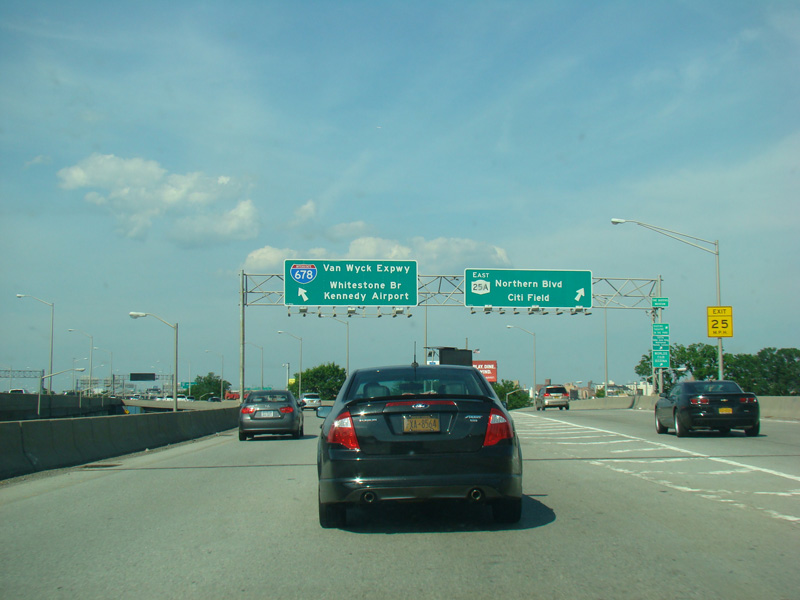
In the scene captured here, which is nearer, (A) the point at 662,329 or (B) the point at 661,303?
(B) the point at 661,303

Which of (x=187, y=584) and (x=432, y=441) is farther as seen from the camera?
(x=432, y=441)

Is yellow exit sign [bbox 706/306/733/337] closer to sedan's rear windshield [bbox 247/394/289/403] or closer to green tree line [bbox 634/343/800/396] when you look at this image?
sedan's rear windshield [bbox 247/394/289/403]

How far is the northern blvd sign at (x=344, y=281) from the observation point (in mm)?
36469

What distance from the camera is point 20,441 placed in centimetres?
1341

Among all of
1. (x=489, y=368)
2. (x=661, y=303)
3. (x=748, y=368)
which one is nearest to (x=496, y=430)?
(x=661, y=303)

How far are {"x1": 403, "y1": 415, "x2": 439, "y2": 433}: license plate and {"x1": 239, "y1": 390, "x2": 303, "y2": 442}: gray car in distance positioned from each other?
52.1 ft

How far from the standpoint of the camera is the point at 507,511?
7.52 metres

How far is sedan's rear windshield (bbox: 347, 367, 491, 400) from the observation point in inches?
301

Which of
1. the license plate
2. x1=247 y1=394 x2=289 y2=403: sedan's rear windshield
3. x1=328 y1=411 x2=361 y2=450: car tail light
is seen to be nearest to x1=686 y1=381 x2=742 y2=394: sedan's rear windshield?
x1=247 y1=394 x2=289 y2=403: sedan's rear windshield

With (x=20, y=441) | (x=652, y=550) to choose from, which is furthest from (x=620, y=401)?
(x=652, y=550)

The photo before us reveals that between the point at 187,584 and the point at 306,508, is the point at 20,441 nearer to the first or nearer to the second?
the point at 306,508

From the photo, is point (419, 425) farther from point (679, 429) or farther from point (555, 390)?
point (555, 390)

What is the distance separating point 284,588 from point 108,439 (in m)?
13.5

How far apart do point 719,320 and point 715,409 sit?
46.1 feet
